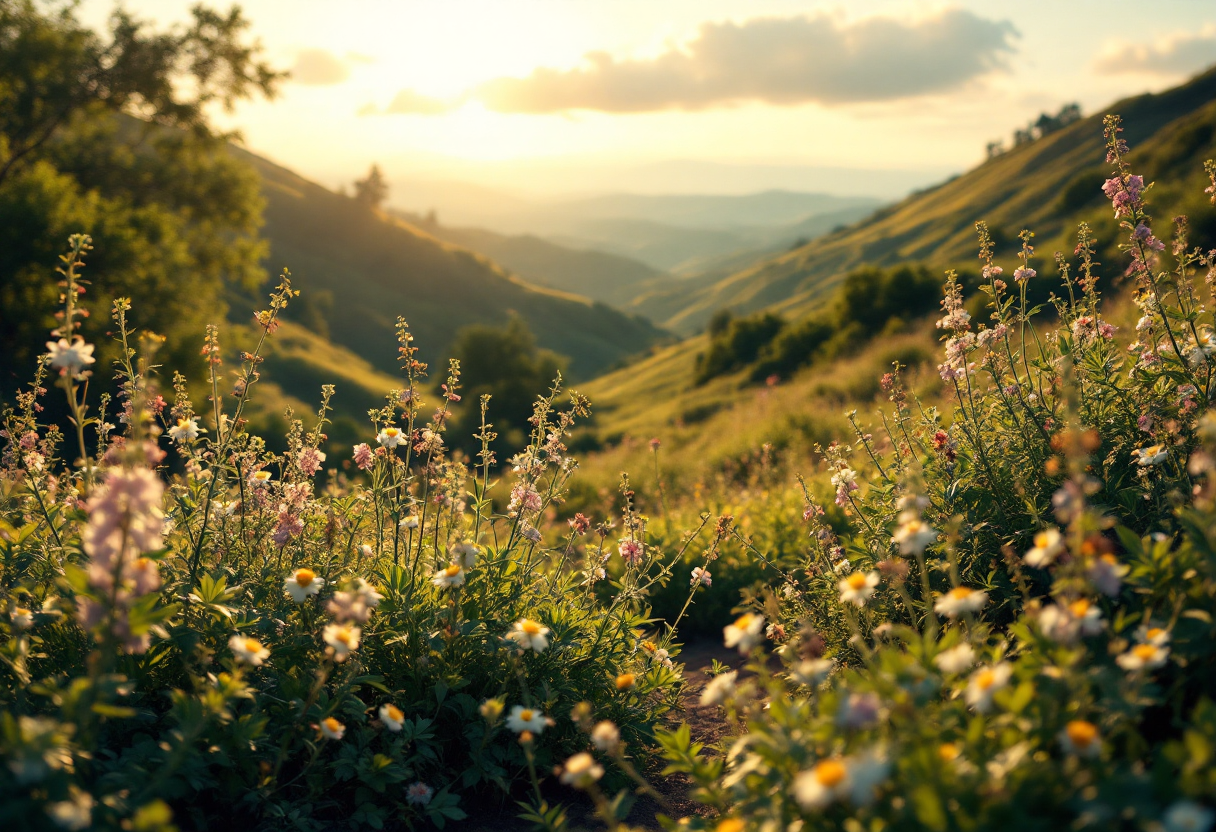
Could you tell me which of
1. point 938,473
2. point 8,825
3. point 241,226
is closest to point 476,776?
point 8,825

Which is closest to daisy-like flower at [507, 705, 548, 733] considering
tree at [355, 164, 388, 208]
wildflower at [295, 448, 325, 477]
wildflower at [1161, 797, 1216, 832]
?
wildflower at [1161, 797, 1216, 832]

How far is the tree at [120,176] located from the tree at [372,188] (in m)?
86.7

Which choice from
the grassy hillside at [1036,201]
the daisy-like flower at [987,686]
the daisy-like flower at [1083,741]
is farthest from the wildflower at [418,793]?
the grassy hillside at [1036,201]

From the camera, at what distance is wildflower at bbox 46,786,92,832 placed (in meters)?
1.83

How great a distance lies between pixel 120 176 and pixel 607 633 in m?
30.0

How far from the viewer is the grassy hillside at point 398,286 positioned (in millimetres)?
89875

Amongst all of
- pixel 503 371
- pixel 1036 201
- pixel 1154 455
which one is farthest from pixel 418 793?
pixel 1036 201

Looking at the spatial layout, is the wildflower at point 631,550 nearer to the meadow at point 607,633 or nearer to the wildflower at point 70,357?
the meadow at point 607,633

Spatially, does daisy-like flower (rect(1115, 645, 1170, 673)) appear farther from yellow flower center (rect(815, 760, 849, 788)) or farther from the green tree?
the green tree

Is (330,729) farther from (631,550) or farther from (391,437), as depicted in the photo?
(631,550)

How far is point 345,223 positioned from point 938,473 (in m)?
114

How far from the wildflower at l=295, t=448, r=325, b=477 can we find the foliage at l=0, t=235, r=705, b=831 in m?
0.02

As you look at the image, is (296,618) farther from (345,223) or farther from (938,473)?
(345,223)

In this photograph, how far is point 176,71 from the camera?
87.9 feet
